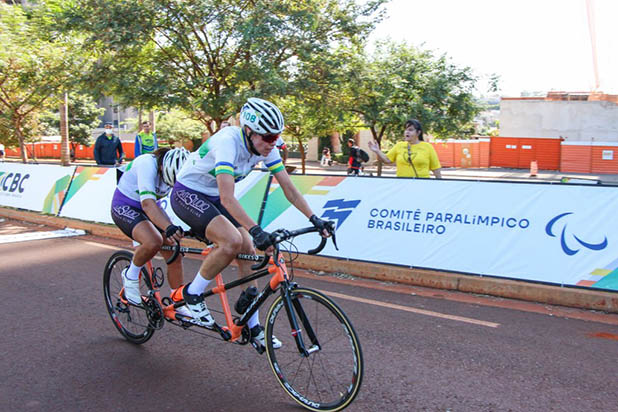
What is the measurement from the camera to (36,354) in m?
4.82

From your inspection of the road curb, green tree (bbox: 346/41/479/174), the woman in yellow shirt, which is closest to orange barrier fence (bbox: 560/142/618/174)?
green tree (bbox: 346/41/479/174)

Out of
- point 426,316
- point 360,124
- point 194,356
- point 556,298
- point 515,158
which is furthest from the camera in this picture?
point 515,158

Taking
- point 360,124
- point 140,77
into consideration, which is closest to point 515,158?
point 360,124

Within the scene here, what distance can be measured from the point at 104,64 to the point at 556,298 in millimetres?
12396

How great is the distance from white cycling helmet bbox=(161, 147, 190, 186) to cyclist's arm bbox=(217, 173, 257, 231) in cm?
93

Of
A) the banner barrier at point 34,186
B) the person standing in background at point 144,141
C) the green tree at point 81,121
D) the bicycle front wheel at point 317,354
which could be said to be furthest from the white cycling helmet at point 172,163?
the green tree at point 81,121

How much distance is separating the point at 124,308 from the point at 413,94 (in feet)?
45.5

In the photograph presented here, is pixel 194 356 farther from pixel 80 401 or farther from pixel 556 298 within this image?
pixel 556 298

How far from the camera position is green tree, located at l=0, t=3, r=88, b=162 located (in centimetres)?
1534

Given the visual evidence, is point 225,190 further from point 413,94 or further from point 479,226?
point 413,94

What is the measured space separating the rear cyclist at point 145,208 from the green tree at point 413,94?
11.3 meters

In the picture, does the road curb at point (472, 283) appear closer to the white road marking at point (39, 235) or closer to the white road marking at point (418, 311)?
the white road marking at point (418, 311)

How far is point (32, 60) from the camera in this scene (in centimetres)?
1791

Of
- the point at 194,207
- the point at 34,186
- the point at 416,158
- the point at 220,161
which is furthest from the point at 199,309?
the point at 34,186
